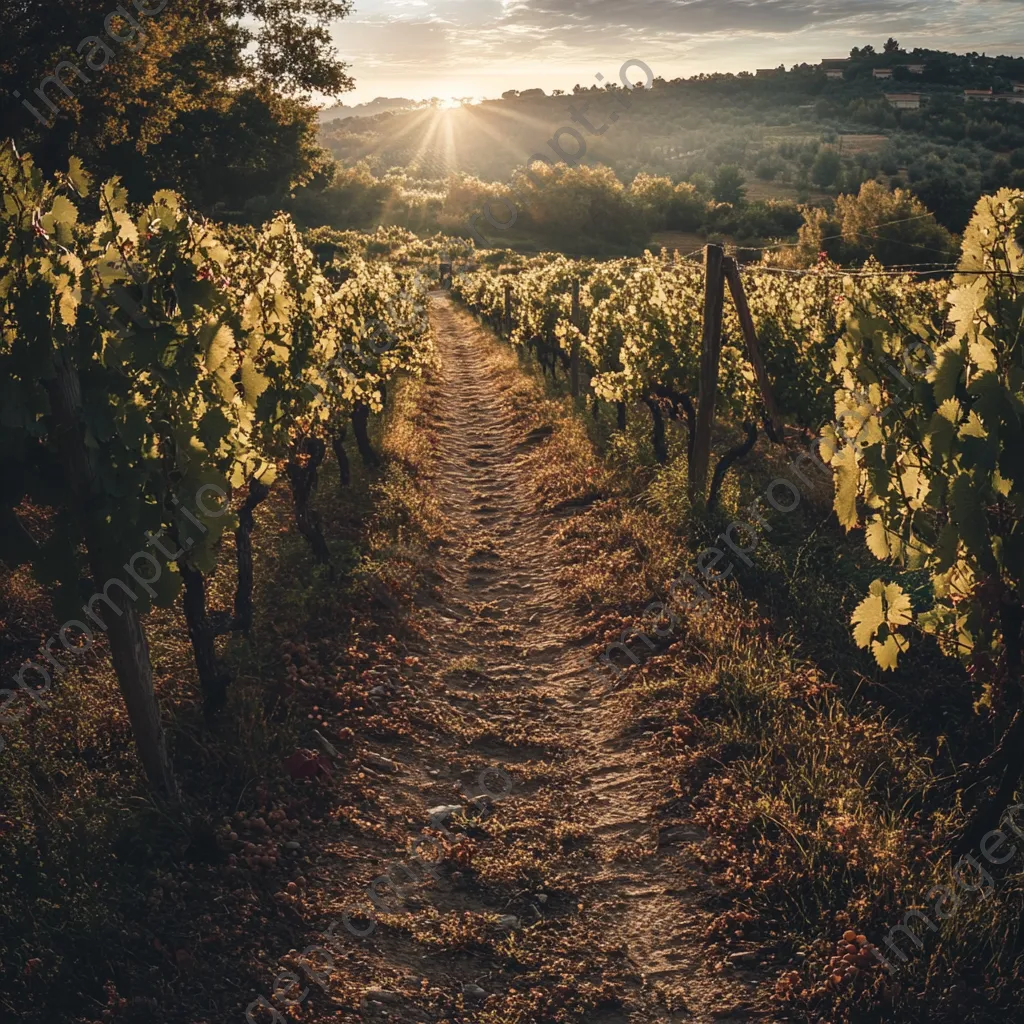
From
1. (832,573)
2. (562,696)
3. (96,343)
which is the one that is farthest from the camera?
(832,573)

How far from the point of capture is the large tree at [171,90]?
19.0 m

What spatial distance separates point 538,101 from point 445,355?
514ft

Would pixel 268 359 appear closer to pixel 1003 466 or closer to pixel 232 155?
pixel 1003 466

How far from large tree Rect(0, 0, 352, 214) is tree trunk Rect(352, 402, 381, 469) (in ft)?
37.4

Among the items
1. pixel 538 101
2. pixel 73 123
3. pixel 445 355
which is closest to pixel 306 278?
pixel 73 123

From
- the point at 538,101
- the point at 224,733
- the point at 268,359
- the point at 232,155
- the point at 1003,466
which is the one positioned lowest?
the point at 224,733

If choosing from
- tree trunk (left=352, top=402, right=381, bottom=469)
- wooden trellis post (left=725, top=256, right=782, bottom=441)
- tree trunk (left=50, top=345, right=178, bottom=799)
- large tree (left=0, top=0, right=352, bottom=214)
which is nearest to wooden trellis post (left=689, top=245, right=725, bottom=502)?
wooden trellis post (left=725, top=256, right=782, bottom=441)

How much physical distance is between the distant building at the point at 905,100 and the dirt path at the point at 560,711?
3899 inches

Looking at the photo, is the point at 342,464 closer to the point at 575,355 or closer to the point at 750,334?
the point at 750,334

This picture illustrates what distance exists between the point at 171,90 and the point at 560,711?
24959 mm

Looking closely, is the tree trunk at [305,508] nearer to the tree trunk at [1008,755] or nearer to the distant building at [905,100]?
the tree trunk at [1008,755]

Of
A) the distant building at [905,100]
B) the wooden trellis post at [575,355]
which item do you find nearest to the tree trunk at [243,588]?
the wooden trellis post at [575,355]

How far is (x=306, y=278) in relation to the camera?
9.08 meters

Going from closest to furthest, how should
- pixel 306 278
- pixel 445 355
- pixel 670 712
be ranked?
pixel 670 712 < pixel 306 278 < pixel 445 355
